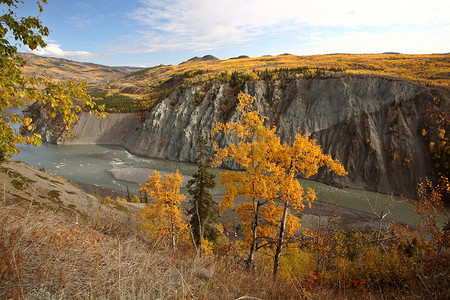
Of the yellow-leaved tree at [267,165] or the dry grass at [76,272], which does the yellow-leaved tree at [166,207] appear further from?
the dry grass at [76,272]

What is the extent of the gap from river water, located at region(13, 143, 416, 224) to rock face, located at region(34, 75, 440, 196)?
9.65 feet

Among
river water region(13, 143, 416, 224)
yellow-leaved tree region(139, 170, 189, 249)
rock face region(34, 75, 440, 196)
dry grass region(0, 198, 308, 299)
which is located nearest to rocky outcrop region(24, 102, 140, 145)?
river water region(13, 143, 416, 224)

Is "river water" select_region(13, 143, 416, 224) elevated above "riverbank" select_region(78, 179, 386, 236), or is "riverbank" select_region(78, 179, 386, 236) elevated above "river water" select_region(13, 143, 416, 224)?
"river water" select_region(13, 143, 416, 224)

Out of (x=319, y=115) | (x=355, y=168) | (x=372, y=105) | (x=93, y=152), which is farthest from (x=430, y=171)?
(x=93, y=152)

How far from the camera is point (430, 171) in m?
33.8

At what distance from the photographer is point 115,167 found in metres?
44.7

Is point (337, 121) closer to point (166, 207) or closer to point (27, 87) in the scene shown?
point (166, 207)

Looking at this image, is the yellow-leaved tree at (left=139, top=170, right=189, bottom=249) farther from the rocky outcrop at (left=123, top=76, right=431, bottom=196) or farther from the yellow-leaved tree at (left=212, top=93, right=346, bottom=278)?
the rocky outcrop at (left=123, top=76, right=431, bottom=196)

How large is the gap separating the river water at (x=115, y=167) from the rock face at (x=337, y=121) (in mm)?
2943

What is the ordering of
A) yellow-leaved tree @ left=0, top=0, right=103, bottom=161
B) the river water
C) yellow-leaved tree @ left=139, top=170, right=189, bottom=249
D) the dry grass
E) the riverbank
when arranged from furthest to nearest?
the river water < the riverbank < yellow-leaved tree @ left=139, top=170, right=189, bottom=249 < yellow-leaved tree @ left=0, top=0, right=103, bottom=161 < the dry grass

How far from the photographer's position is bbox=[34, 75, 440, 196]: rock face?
36.2 meters

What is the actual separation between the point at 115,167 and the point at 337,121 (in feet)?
153

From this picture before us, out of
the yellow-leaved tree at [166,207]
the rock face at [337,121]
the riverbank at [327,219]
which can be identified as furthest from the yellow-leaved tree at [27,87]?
the rock face at [337,121]

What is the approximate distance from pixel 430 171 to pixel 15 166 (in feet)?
171
